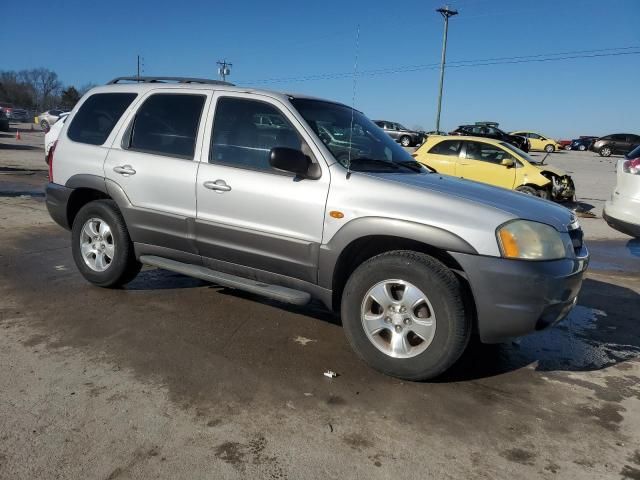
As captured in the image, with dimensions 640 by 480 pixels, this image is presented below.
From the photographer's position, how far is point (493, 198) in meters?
3.56

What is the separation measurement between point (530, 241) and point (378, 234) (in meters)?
0.91

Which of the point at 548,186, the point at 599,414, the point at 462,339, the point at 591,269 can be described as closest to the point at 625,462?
the point at 599,414

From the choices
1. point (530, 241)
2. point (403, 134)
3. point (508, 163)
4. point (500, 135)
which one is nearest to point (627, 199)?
point (530, 241)

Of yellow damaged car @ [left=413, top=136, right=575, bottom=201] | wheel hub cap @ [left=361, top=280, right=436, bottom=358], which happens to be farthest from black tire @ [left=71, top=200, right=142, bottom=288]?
yellow damaged car @ [left=413, top=136, right=575, bottom=201]

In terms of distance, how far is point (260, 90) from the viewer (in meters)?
4.23

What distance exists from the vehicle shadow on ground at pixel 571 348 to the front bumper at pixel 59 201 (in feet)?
12.2

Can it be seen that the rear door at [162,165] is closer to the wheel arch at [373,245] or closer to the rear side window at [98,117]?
the rear side window at [98,117]

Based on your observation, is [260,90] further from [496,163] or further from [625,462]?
[496,163]

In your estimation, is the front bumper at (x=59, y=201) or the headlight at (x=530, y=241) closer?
the headlight at (x=530, y=241)

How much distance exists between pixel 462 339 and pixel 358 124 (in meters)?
2.06

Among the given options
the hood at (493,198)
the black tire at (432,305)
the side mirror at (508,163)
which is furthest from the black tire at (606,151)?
the black tire at (432,305)

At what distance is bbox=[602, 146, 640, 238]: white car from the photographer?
604 centimetres

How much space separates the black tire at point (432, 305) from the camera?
3.28 meters

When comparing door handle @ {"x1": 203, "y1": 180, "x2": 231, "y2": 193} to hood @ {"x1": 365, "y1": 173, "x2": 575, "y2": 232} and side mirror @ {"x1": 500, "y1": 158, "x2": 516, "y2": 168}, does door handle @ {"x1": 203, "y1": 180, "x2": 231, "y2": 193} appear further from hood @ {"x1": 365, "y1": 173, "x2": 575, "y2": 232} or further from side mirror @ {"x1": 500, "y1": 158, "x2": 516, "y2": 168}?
side mirror @ {"x1": 500, "y1": 158, "x2": 516, "y2": 168}
